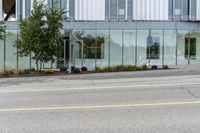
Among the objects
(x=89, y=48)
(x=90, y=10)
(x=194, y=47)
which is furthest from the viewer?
(x=90, y=10)

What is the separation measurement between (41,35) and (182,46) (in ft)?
60.3

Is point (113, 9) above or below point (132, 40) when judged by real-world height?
above

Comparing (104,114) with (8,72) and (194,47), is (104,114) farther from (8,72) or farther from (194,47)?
(194,47)

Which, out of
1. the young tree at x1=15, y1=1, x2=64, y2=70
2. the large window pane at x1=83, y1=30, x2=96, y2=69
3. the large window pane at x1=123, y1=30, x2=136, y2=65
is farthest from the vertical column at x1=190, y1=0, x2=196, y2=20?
the young tree at x1=15, y1=1, x2=64, y2=70

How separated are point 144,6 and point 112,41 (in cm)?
588

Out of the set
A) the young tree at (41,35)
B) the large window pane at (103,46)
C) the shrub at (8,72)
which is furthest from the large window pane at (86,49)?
the shrub at (8,72)

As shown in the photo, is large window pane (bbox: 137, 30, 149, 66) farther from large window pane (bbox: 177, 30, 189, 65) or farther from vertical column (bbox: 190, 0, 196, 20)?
vertical column (bbox: 190, 0, 196, 20)

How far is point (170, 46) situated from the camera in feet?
141

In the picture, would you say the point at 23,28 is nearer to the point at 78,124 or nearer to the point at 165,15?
the point at 165,15

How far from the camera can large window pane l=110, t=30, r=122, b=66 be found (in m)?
42.5

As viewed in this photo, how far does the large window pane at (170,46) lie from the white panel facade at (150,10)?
239 centimetres

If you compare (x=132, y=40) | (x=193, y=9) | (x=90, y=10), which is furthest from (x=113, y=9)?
(x=193, y=9)

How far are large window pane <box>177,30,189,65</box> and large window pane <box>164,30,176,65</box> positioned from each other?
45cm

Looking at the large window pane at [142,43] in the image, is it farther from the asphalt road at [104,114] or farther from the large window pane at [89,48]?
the asphalt road at [104,114]
